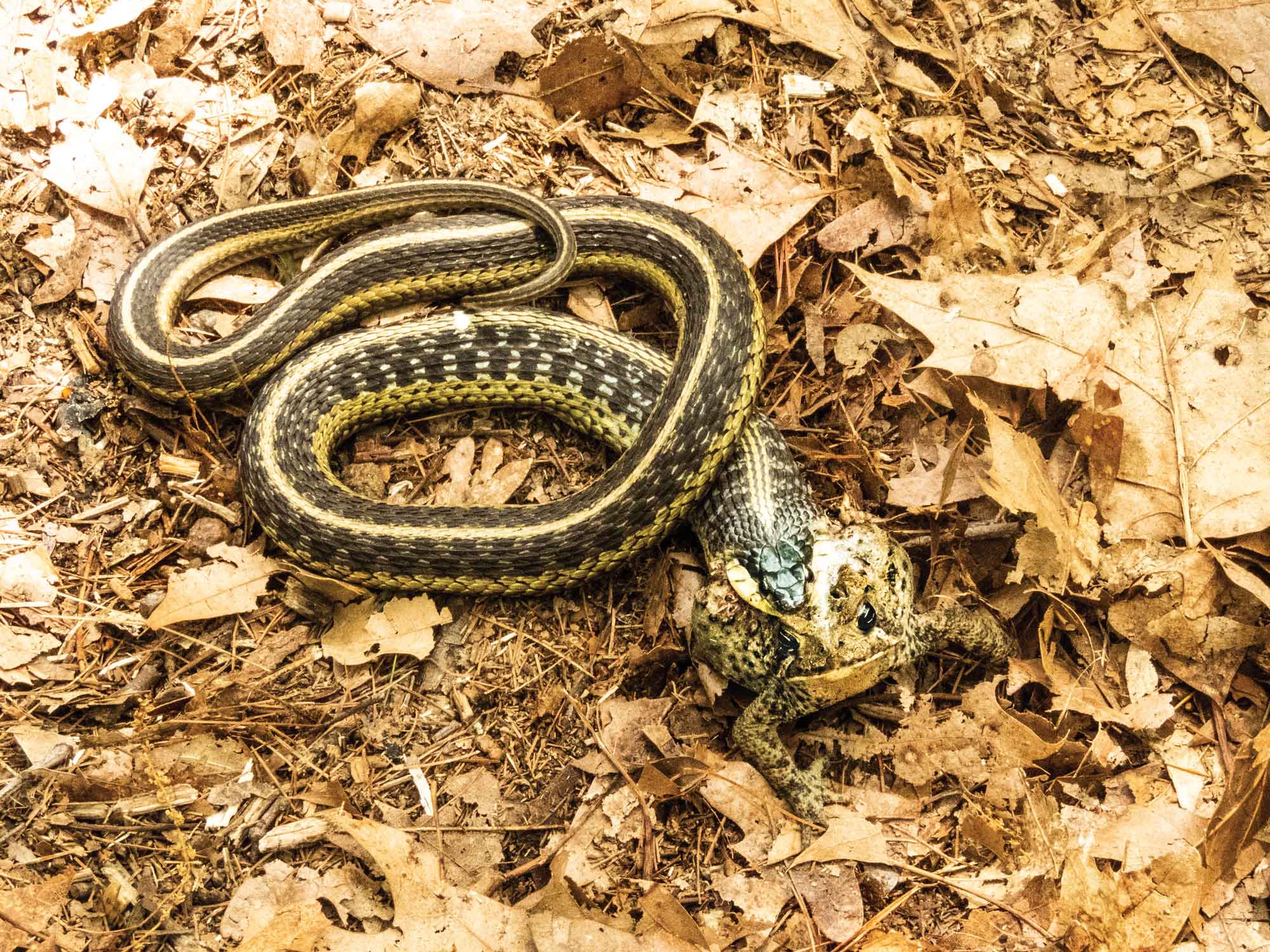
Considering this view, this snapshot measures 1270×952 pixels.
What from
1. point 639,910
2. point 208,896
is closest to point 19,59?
point 208,896

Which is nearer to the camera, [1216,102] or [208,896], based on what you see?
[208,896]

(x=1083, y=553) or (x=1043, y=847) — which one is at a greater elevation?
(x=1083, y=553)

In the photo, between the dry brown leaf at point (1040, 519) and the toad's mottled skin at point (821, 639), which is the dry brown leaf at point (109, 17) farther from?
the dry brown leaf at point (1040, 519)

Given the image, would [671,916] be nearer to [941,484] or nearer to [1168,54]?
[941,484]

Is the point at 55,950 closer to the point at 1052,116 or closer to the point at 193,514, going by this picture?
the point at 193,514

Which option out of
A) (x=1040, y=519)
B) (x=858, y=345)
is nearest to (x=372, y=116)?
(x=858, y=345)

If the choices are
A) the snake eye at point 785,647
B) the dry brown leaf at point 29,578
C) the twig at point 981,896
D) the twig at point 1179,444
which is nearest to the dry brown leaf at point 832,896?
the twig at point 981,896

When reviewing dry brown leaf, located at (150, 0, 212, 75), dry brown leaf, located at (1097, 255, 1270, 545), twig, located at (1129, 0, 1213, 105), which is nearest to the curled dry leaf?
dry brown leaf, located at (1097, 255, 1270, 545)
